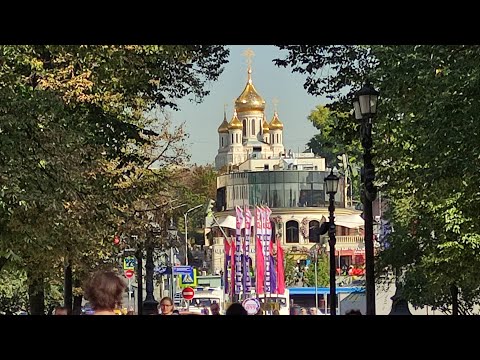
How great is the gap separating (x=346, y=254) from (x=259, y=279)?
2880 millimetres

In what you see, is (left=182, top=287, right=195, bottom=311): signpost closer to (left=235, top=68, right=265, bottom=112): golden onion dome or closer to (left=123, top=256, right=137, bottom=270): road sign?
(left=123, top=256, right=137, bottom=270): road sign

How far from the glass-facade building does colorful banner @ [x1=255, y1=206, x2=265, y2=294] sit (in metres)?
0.51

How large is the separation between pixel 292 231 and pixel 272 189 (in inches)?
111

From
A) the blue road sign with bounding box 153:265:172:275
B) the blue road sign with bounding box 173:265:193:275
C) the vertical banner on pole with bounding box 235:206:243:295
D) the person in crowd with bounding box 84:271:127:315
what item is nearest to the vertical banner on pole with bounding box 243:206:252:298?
the vertical banner on pole with bounding box 235:206:243:295

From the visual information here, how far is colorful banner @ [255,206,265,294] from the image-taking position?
1286 inches

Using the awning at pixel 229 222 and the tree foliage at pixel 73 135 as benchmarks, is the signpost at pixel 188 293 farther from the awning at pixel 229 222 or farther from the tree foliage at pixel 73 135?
the tree foliage at pixel 73 135

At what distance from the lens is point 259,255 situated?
32938 mm

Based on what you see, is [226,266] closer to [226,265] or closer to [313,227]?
[226,265]

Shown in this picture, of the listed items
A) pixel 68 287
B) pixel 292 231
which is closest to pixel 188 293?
pixel 292 231

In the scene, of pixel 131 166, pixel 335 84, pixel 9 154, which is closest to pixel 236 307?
pixel 9 154

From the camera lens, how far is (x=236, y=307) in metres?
7.32

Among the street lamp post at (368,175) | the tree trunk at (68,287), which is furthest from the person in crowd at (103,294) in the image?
the tree trunk at (68,287)

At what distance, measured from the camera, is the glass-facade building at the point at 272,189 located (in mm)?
30406
